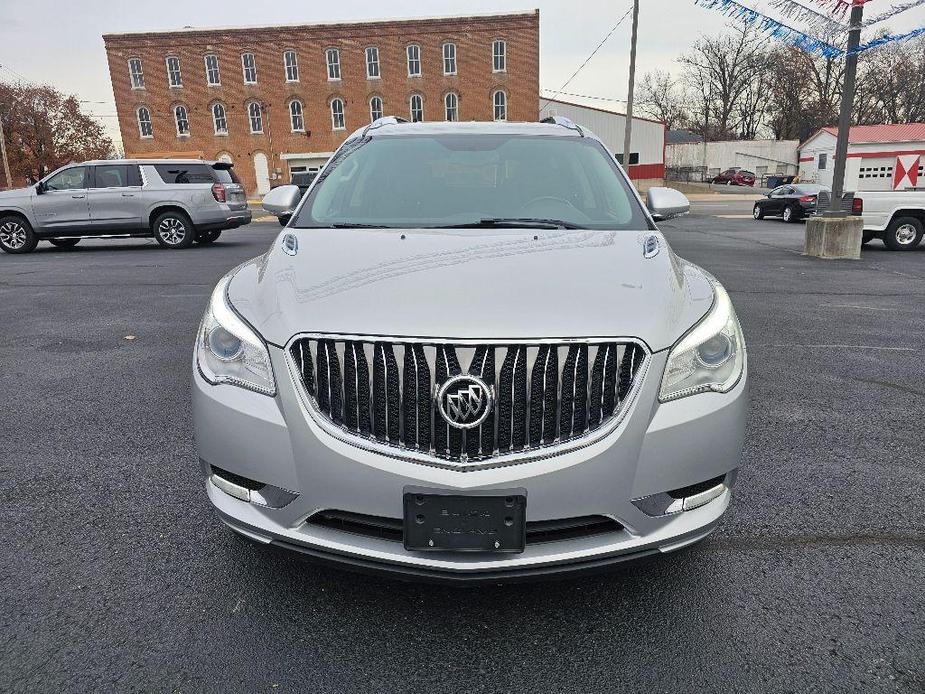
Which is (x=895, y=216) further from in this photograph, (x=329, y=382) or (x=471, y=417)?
(x=329, y=382)

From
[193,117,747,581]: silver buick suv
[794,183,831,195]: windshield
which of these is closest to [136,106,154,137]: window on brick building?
[794,183,831,195]: windshield

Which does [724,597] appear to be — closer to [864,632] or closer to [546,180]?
[864,632]

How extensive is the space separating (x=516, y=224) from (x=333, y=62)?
4998cm

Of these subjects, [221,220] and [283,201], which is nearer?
[283,201]

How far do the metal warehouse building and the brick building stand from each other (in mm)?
7093

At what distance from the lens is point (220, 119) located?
48.8 metres

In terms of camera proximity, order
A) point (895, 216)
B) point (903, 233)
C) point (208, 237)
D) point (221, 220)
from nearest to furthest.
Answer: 1. point (895, 216)
2. point (903, 233)
3. point (221, 220)
4. point (208, 237)

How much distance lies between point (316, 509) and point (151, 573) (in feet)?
3.15

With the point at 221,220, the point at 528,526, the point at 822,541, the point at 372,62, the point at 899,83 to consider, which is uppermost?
the point at 372,62

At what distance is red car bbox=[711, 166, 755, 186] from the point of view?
58406 millimetres

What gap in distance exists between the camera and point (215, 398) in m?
2.21

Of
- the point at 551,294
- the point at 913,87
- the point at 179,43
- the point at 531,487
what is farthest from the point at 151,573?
the point at 913,87

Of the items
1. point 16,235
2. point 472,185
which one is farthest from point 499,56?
point 472,185

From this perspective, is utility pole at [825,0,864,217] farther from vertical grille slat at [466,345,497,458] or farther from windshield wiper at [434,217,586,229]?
vertical grille slat at [466,345,497,458]
